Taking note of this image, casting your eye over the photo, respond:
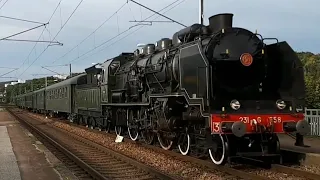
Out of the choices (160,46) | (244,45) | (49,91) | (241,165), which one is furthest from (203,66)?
(49,91)

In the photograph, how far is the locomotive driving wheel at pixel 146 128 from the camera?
44.2 ft

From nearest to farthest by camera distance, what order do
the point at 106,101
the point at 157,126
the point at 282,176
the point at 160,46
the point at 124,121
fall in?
the point at 282,176
the point at 157,126
the point at 160,46
the point at 124,121
the point at 106,101

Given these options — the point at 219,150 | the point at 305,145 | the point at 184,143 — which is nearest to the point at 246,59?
the point at 219,150

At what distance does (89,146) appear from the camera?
15359 millimetres

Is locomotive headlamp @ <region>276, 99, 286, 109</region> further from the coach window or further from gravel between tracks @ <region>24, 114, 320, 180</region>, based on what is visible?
the coach window

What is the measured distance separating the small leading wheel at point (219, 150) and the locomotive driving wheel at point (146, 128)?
3793 millimetres

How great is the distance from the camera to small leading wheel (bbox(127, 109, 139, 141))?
1519 centimetres

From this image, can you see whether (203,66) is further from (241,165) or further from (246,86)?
(241,165)

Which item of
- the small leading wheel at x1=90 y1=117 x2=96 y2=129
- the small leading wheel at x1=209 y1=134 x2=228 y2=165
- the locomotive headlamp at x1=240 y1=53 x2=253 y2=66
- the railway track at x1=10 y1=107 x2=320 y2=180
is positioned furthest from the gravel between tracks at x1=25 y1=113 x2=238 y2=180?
the small leading wheel at x1=90 y1=117 x2=96 y2=129

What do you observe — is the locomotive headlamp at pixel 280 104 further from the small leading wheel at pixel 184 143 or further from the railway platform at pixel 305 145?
the small leading wheel at pixel 184 143

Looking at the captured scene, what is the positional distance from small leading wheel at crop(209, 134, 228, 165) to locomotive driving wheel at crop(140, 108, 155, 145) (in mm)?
3793

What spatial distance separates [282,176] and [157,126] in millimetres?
4704

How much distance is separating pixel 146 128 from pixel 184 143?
2456mm

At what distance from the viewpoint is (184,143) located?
38.2ft
